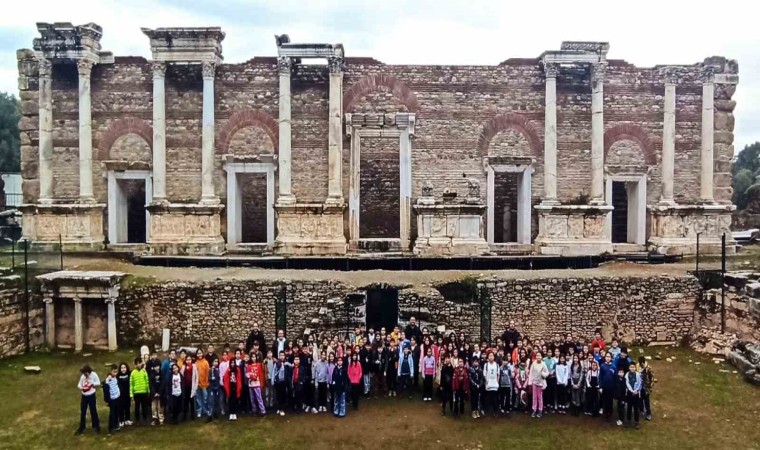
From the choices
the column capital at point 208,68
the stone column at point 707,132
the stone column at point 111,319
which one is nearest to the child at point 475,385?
the stone column at point 111,319

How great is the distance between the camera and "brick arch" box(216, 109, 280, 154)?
71.9ft

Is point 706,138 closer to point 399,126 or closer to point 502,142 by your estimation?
point 502,142

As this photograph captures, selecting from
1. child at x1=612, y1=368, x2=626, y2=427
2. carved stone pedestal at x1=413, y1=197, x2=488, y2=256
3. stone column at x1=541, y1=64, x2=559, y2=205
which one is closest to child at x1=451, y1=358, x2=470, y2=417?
child at x1=612, y1=368, x2=626, y2=427

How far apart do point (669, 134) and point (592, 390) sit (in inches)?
572

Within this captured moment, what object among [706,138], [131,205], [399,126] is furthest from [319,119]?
[706,138]

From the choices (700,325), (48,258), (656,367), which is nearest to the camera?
(656,367)

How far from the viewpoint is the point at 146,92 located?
2192 cm

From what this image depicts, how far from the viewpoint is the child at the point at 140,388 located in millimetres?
10141

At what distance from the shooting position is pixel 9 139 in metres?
38.2

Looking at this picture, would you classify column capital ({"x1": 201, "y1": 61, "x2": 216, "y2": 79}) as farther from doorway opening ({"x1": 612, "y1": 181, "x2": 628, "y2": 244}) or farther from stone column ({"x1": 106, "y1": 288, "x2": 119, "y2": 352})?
doorway opening ({"x1": 612, "y1": 181, "x2": 628, "y2": 244})

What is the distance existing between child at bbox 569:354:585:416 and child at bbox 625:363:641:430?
2.44 feet

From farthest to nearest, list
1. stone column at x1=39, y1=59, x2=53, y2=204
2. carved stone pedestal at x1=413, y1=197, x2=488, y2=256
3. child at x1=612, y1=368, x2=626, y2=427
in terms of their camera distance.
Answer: stone column at x1=39, y1=59, x2=53, y2=204 < carved stone pedestal at x1=413, y1=197, x2=488, y2=256 < child at x1=612, y1=368, x2=626, y2=427

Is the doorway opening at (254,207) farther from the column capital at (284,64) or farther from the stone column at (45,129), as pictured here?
the stone column at (45,129)

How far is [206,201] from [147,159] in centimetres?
296
